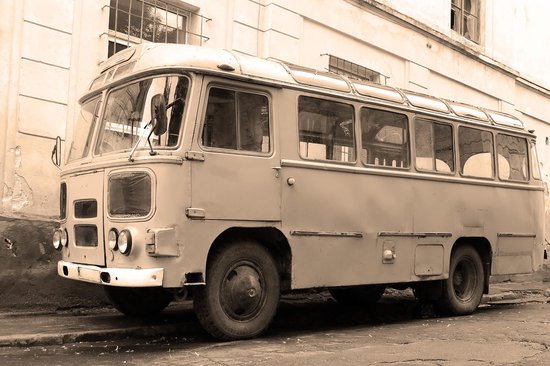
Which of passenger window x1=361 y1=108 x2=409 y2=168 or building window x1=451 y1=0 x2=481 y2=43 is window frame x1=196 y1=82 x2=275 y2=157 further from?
building window x1=451 y1=0 x2=481 y2=43

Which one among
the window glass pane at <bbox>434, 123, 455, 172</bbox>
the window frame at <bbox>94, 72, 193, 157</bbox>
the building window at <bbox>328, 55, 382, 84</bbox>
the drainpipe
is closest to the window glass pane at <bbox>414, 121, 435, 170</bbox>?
the window glass pane at <bbox>434, 123, 455, 172</bbox>

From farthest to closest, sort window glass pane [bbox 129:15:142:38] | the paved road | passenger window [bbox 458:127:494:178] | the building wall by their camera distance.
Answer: window glass pane [bbox 129:15:142:38], passenger window [bbox 458:127:494:178], the building wall, the paved road

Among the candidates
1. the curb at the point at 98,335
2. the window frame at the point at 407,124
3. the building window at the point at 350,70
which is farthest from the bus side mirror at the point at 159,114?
the building window at the point at 350,70

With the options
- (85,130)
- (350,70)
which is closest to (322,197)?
(85,130)

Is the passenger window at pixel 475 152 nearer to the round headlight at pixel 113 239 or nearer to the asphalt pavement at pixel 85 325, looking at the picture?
the asphalt pavement at pixel 85 325

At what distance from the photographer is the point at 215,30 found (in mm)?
10617

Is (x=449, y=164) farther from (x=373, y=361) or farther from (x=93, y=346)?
(x=93, y=346)

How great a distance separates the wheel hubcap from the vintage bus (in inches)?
0.6

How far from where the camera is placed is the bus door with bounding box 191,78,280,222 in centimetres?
614

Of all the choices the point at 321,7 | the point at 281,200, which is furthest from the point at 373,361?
the point at 321,7

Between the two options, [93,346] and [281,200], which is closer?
[93,346]

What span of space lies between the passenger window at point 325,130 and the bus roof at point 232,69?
21cm

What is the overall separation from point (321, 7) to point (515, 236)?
18.9 feet

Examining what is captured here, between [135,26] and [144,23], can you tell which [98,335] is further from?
[144,23]
